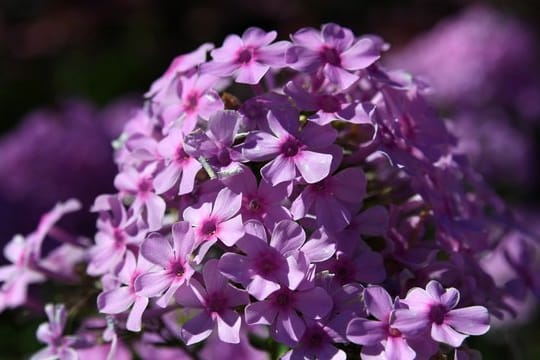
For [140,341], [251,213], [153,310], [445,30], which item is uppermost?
[251,213]

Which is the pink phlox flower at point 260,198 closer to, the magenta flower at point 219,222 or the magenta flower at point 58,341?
the magenta flower at point 219,222

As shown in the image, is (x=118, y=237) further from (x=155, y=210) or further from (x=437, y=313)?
(x=437, y=313)

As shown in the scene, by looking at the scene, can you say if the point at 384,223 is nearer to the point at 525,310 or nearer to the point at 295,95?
the point at 295,95

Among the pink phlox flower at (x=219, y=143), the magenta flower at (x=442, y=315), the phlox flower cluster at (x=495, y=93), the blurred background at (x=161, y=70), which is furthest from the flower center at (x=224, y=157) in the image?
the phlox flower cluster at (x=495, y=93)

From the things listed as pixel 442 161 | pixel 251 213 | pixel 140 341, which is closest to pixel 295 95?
pixel 251 213

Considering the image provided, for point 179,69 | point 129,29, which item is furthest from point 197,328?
point 129,29
